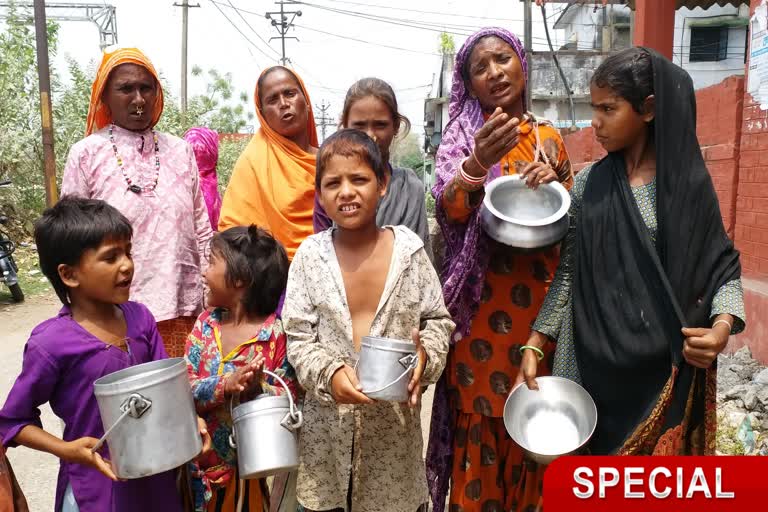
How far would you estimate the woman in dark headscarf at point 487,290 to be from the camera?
2.30 m

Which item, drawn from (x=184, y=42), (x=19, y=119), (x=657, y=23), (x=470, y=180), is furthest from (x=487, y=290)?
(x=184, y=42)

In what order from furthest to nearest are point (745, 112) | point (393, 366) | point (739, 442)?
point (745, 112), point (739, 442), point (393, 366)

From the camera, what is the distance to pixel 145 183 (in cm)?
257

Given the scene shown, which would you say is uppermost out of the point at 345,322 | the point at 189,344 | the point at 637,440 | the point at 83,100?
the point at 83,100

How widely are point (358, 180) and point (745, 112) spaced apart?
3891mm

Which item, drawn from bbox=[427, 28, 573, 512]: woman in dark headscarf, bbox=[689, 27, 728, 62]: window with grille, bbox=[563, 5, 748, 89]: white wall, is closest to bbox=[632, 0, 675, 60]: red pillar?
bbox=[427, 28, 573, 512]: woman in dark headscarf

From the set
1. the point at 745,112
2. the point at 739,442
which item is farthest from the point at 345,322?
the point at 745,112

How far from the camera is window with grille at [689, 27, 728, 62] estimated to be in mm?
24156

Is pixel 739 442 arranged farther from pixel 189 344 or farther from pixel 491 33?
pixel 189 344

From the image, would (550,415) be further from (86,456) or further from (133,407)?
(86,456)

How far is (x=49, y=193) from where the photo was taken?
6930 mm

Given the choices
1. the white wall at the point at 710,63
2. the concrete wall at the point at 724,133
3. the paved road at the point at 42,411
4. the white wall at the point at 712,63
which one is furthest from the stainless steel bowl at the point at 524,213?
the white wall at the point at 712,63

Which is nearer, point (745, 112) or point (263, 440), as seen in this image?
point (263, 440)

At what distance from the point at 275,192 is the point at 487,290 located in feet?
3.38
